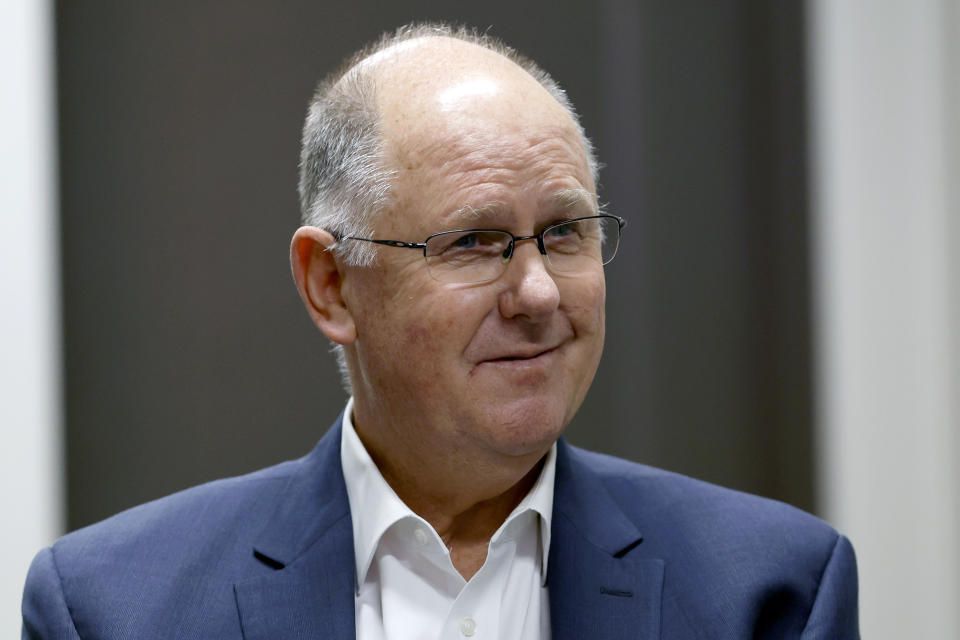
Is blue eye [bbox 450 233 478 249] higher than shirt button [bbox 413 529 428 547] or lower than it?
higher

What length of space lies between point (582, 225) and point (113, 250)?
1.35 meters

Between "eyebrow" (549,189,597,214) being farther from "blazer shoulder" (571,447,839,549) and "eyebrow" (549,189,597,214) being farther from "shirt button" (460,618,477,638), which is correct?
"shirt button" (460,618,477,638)

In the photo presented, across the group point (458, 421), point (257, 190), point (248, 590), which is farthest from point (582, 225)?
point (257, 190)

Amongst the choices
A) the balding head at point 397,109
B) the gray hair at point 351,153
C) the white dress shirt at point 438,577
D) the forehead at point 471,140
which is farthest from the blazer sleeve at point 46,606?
the forehead at point 471,140

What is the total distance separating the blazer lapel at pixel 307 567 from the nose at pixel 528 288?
45cm

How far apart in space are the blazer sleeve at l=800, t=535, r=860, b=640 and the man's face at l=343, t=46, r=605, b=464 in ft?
1.63

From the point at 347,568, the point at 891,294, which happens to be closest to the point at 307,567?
the point at 347,568

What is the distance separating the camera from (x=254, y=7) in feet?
8.25

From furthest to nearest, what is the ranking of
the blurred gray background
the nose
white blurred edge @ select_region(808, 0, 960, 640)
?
white blurred edge @ select_region(808, 0, 960, 640) < the blurred gray background < the nose

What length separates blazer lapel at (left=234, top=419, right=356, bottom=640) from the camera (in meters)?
1.49

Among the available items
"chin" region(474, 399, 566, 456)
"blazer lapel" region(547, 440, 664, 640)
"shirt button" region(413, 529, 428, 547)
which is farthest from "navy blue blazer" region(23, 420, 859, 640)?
"chin" region(474, 399, 566, 456)

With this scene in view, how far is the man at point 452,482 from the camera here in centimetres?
147

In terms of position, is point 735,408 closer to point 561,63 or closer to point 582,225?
point 561,63

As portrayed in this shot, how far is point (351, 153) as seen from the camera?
1565 millimetres
